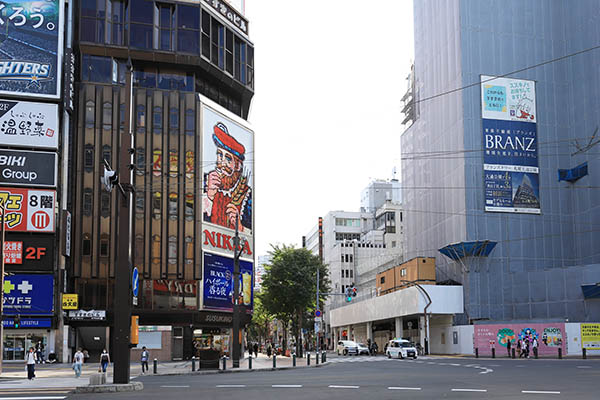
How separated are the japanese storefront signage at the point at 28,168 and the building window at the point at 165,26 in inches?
568

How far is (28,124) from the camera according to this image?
57438mm

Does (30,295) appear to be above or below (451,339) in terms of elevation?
above

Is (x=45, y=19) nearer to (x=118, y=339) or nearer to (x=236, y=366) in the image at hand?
(x=236, y=366)

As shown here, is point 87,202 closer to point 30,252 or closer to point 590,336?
point 30,252

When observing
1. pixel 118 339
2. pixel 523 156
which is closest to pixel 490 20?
pixel 523 156

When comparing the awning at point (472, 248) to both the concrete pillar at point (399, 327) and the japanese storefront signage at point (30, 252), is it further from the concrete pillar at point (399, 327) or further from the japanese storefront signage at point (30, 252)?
the japanese storefront signage at point (30, 252)

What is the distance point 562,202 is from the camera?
72.3 metres

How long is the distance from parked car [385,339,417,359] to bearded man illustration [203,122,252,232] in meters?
17.9

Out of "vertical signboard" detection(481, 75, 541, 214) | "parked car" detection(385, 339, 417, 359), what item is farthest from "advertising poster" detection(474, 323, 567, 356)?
"vertical signboard" detection(481, 75, 541, 214)

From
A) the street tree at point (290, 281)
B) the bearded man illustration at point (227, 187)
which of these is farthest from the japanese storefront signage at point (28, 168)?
the street tree at point (290, 281)

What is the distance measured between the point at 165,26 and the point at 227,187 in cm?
1591

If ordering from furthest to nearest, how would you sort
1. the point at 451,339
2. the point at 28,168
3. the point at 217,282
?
the point at 451,339 → the point at 217,282 → the point at 28,168

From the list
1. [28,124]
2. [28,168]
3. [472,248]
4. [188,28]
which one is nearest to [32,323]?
[28,168]

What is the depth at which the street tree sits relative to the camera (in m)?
66.5
